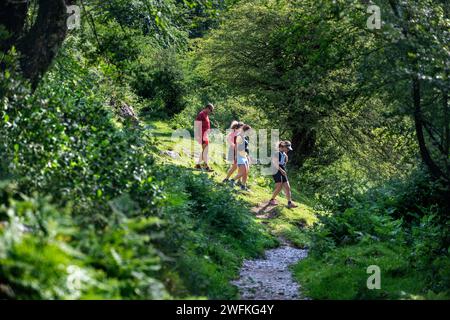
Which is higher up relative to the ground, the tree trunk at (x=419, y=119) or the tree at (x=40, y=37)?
the tree at (x=40, y=37)

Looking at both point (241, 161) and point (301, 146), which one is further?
point (301, 146)

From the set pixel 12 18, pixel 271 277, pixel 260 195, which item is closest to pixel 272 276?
pixel 271 277

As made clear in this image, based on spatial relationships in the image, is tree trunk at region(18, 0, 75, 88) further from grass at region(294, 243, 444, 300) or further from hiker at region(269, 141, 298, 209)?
hiker at region(269, 141, 298, 209)

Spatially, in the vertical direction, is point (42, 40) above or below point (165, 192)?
above

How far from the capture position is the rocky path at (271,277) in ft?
31.5

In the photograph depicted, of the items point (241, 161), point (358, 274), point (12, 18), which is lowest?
point (358, 274)

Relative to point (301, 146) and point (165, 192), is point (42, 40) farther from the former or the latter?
point (301, 146)

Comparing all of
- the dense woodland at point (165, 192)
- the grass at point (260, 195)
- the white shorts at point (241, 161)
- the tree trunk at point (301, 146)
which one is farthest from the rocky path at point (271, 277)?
the tree trunk at point (301, 146)

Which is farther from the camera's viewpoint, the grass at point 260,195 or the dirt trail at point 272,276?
the grass at point 260,195

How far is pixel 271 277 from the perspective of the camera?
36.8 ft

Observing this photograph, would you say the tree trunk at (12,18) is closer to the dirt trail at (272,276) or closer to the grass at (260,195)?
the grass at (260,195)

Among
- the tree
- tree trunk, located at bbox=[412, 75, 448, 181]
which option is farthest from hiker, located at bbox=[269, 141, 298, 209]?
the tree
